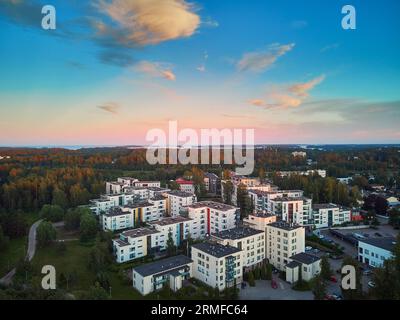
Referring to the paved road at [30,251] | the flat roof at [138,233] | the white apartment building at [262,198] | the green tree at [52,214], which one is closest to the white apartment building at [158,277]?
the flat roof at [138,233]

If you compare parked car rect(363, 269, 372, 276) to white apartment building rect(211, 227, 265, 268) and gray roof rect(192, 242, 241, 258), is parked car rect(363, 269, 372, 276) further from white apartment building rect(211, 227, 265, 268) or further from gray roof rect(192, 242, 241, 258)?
gray roof rect(192, 242, 241, 258)

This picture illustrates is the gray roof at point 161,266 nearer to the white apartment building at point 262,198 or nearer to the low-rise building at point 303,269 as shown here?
the low-rise building at point 303,269

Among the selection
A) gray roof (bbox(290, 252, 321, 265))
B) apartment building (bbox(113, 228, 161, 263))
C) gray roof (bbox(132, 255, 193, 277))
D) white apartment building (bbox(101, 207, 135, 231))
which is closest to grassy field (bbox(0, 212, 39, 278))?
apartment building (bbox(113, 228, 161, 263))

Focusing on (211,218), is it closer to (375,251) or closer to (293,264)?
(293,264)

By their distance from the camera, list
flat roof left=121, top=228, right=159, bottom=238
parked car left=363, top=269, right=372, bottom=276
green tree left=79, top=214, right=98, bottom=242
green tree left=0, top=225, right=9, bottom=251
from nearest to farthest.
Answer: parked car left=363, top=269, right=372, bottom=276, flat roof left=121, top=228, right=159, bottom=238, green tree left=0, top=225, right=9, bottom=251, green tree left=79, top=214, right=98, bottom=242

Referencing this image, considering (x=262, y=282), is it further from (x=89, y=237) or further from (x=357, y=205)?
(x=357, y=205)

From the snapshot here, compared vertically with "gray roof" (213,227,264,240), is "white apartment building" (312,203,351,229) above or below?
below
